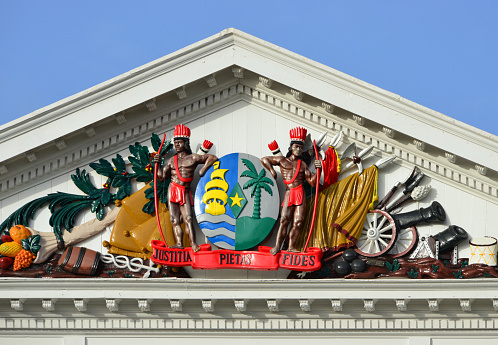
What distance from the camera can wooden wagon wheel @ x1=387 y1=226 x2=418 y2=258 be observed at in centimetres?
2009

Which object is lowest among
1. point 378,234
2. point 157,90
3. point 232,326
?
point 232,326

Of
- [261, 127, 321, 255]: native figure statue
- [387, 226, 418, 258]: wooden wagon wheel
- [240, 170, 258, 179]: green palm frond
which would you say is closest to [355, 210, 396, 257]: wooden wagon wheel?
[387, 226, 418, 258]: wooden wagon wheel

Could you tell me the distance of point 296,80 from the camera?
2053cm

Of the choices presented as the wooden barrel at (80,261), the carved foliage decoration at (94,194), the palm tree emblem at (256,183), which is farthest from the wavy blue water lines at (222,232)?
the wooden barrel at (80,261)

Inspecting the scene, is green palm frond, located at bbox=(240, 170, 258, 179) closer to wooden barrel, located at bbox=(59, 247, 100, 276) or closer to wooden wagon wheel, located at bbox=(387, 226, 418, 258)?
wooden wagon wheel, located at bbox=(387, 226, 418, 258)

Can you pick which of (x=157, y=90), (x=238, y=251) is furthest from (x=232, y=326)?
(x=157, y=90)

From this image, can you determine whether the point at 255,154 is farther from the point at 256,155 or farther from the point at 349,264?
the point at 349,264

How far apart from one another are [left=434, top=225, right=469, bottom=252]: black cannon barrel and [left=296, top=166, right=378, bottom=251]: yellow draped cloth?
1.23 meters

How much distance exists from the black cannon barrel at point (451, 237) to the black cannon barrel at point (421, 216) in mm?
264

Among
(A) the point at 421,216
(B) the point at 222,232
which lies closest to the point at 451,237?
(A) the point at 421,216

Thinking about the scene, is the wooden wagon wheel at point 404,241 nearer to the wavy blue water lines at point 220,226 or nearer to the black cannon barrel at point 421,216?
the black cannon barrel at point 421,216

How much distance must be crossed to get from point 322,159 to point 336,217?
98cm

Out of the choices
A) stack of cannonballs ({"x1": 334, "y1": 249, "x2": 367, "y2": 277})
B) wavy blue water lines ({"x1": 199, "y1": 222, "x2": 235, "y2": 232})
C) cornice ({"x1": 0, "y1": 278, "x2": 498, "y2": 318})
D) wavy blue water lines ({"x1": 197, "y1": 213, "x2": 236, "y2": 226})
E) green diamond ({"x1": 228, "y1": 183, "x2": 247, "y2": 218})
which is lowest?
cornice ({"x1": 0, "y1": 278, "x2": 498, "y2": 318})

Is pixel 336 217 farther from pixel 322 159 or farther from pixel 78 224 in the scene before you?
pixel 78 224
